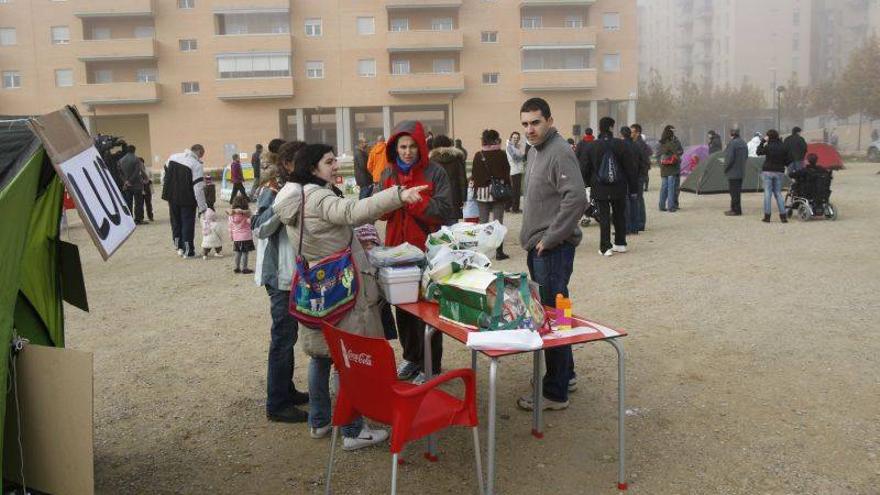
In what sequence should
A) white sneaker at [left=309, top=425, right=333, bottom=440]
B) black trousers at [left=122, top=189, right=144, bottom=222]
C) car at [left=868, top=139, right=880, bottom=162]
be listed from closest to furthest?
white sneaker at [left=309, top=425, right=333, bottom=440] → black trousers at [left=122, top=189, right=144, bottom=222] → car at [left=868, top=139, right=880, bottom=162]

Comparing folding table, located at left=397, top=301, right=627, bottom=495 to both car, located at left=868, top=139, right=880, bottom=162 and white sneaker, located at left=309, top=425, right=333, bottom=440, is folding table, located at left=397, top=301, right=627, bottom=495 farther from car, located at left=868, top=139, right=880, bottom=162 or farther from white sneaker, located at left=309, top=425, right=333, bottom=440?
car, located at left=868, top=139, right=880, bottom=162

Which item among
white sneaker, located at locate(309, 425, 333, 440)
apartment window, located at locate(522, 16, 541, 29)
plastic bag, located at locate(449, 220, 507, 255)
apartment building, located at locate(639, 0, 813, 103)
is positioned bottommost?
white sneaker, located at locate(309, 425, 333, 440)

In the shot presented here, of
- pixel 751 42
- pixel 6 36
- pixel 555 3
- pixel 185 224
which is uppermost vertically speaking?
pixel 751 42

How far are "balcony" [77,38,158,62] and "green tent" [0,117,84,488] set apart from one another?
46318 mm

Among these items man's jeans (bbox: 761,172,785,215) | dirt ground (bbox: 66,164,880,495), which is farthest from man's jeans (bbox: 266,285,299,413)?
man's jeans (bbox: 761,172,785,215)

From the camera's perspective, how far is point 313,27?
47062mm

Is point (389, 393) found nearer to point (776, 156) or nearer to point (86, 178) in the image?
point (86, 178)

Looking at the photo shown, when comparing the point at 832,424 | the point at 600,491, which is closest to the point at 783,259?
the point at 832,424

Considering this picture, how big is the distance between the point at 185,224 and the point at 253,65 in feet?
123

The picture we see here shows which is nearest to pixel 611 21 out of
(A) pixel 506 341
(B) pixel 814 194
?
(B) pixel 814 194

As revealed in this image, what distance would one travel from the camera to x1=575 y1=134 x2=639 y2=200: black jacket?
973 cm

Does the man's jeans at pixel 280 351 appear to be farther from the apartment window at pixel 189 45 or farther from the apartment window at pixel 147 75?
the apartment window at pixel 147 75

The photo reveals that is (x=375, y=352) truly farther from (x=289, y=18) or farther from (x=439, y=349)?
(x=289, y=18)

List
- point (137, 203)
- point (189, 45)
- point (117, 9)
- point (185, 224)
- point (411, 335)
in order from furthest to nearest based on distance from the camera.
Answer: point (189, 45)
point (117, 9)
point (137, 203)
point (185, 224)
point (411, 335)
